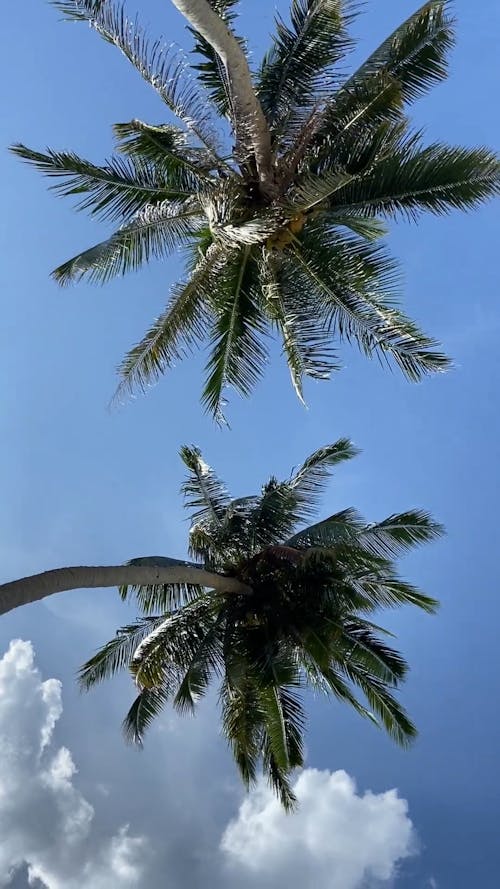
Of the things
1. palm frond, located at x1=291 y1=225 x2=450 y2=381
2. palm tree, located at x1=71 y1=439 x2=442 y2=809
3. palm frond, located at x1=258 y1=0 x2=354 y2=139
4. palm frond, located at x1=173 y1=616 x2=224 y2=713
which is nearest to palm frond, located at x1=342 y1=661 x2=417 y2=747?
palm tree, located at x1=71 y1=439 x2=442 y2=809

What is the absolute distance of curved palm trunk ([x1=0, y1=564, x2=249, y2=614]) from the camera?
8305mm

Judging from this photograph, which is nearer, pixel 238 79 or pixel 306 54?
pixel 238 79

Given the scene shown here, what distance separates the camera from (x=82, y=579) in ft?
31.9

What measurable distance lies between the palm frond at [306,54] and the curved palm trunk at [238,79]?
1.80m

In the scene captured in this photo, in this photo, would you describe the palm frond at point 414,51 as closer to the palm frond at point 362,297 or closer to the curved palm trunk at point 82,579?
the palm frond at point 362,297

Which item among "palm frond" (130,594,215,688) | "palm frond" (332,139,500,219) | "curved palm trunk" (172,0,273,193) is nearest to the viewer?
"curved palm trunk" (172,0,273,193)

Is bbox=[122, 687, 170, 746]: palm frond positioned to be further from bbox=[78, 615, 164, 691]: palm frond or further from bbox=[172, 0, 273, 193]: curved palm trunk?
bbox=[172, 0, 273, 193]: curved palm trunk

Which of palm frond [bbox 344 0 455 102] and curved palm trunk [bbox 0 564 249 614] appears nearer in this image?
curved palm trunk [bbox 0 564 249 614]

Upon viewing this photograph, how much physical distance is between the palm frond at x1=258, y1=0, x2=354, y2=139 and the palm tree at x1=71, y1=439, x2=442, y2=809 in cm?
772

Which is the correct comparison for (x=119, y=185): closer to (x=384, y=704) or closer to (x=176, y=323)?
(x=176, y=323)

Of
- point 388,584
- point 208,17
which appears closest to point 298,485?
point 388,584

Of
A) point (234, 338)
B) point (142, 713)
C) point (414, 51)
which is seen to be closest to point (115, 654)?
point (142, 713)

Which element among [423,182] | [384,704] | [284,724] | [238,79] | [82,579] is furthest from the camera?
[384,704]

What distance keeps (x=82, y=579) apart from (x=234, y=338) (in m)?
6.48
